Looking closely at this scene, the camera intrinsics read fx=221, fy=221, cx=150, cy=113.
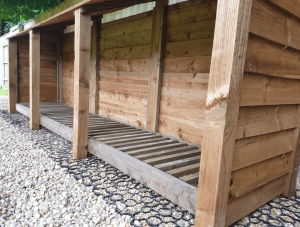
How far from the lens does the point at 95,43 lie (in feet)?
14.5

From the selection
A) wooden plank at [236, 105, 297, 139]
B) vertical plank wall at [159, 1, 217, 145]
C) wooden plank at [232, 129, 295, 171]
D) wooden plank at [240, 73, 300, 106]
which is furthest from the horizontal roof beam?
wooden plank at [232, 129, 295, 171]

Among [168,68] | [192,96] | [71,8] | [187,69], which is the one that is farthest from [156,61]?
[71,8]

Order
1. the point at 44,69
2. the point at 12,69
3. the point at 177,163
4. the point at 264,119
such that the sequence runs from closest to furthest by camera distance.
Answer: the point at 264,119
the point at 177,163
the point at 12,69
the point at 44,69

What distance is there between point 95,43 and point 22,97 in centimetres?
239

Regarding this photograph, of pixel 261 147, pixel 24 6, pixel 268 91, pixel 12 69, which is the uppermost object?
pixel 24 6

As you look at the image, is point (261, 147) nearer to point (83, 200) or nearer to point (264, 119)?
point (264, 119)

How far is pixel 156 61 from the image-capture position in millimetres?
3145

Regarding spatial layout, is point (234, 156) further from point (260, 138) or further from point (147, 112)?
point (147, 112)

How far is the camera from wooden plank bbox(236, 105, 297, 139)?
1290 millimetres

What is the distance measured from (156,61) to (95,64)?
69.7 inches

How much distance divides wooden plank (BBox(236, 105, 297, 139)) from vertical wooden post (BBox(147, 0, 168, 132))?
68.4 inches

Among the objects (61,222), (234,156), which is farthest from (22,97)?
(234,156)

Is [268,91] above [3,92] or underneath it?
above

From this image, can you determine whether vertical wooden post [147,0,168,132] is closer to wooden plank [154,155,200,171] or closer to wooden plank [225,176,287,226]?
wooden plank [154,155,200,171]
